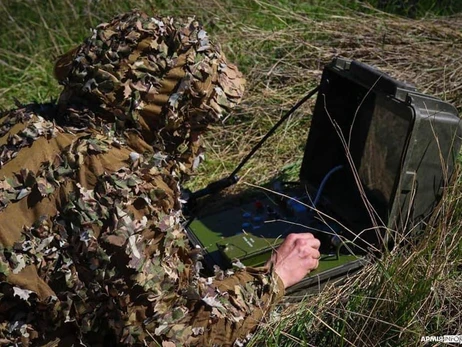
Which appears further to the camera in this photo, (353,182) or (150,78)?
(353,182)

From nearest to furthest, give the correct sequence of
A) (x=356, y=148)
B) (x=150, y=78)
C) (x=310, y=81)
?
(x=150, y=78) < (x=356, y=148) < (x=310, y=81)

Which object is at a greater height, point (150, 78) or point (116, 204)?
point (150, 78)

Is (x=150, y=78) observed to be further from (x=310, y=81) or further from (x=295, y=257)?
(x=310, y=81)

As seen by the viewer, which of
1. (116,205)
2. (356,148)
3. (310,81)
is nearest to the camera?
(116,205)

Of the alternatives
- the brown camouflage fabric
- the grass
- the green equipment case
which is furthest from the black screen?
the brown camouflage fabric

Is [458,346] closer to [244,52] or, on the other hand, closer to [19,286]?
[19,286]

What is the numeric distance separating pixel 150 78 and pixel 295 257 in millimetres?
860

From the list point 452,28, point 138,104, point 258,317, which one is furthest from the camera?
point 452,28

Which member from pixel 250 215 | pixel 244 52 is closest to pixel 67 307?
pixel 250 215

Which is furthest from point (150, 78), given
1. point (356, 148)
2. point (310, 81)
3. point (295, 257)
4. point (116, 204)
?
point (310, 81)

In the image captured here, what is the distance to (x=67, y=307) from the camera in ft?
7.48

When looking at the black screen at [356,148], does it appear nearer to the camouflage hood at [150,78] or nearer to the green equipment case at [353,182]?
the green equipment case at [353,182]

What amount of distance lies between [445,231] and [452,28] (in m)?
2.65

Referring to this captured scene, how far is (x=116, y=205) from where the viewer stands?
2240 millimetres
